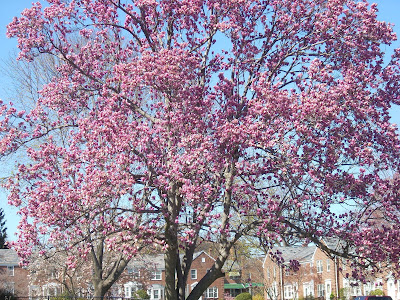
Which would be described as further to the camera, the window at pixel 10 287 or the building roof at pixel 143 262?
the window at pixel 10 287

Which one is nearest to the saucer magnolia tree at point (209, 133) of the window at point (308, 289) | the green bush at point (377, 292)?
the green bush at point (377, 292)

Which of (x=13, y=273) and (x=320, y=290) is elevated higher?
(x=13, y=273)

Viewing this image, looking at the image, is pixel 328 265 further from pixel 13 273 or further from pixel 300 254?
pixel 13 273

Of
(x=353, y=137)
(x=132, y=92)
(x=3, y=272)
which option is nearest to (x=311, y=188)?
(x=353, y=137)

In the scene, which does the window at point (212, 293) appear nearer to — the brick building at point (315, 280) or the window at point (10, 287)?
the brick building at point (315, 280)

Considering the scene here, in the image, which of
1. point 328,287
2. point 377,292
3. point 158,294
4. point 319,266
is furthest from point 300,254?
point 377,292

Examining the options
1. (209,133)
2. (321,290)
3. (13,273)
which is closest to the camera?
(209,133)

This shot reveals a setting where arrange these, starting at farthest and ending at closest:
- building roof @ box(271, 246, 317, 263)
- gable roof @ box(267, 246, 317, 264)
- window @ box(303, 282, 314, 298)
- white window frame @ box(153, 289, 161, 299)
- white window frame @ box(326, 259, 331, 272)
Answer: white window frame @ box(153, 289, 161, 299)
building roof @ box(271, 246, 317, 263)
gable roof @ box(267, 246, 317, 264)
window @ box(303, 282, 314, 298)
white window frame @ box(326, 259, 331, 272)

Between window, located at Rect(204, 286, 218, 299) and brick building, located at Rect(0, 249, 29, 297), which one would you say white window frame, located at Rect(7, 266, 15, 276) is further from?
window, located at Rect(204, 286, 218, 299)

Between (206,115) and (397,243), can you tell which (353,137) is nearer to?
(397,243)

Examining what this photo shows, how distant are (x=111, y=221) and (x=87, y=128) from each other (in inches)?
103

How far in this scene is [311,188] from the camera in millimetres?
13125

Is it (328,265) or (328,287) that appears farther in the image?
(328,265)

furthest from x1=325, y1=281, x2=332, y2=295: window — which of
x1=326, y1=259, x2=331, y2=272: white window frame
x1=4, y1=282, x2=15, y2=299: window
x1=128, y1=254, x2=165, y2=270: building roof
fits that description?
x1=4, y1=282, x2=15, y2=299: window
